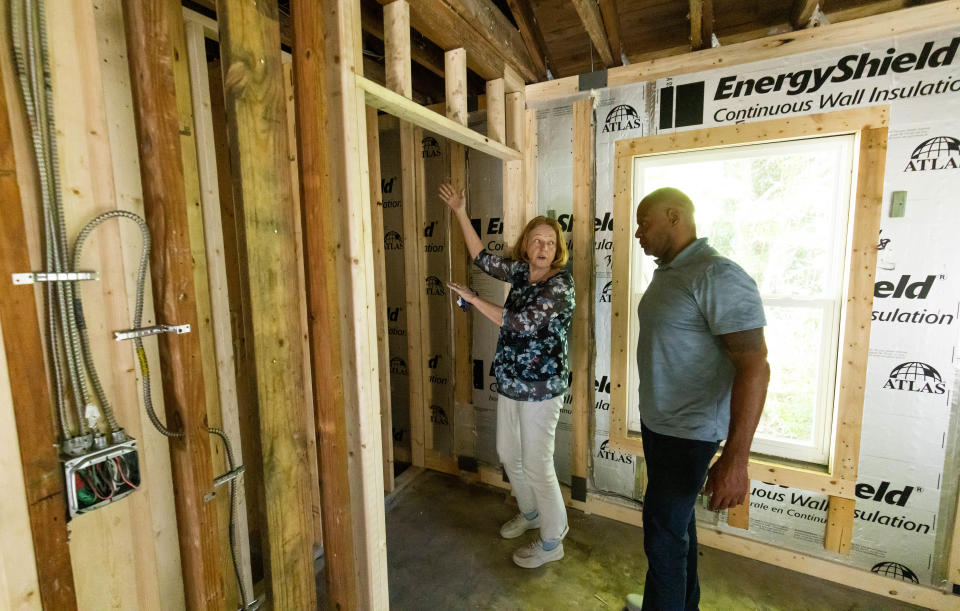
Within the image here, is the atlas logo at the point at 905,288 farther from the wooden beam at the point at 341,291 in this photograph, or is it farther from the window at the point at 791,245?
the wooden beam at the point at 341,291

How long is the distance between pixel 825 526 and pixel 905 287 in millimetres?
1163

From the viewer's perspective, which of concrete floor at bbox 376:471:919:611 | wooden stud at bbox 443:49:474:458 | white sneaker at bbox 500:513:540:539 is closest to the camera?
concrete floor at bbox 376:471:919:611

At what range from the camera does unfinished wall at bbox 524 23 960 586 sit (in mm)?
1664

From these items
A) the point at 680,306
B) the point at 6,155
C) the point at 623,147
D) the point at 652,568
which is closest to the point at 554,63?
the point at 623,147

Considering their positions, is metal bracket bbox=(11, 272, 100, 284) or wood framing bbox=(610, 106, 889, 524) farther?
wood framing bbox=(610, 106, 889, 524)

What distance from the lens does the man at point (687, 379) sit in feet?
4.16

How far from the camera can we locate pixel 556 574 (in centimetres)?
197

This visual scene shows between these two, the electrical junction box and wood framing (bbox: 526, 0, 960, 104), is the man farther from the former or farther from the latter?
the electrical junction box

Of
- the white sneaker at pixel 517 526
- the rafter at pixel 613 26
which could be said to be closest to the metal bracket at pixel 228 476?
the white sneaker at pixel 517 526

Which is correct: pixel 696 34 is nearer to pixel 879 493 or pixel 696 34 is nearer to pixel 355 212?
pixel 355 212

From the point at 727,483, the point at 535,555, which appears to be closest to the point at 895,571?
the point at 727,483

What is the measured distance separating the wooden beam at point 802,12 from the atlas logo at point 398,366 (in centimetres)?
293

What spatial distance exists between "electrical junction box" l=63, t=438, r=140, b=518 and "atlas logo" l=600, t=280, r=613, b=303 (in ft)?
6.81

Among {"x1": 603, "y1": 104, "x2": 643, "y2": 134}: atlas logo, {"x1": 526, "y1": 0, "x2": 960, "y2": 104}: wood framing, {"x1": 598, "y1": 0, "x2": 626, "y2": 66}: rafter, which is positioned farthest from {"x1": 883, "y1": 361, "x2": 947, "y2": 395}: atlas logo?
{"x1": 598, "y1": 0, "x2": 626, "y2": 66}: rafter
